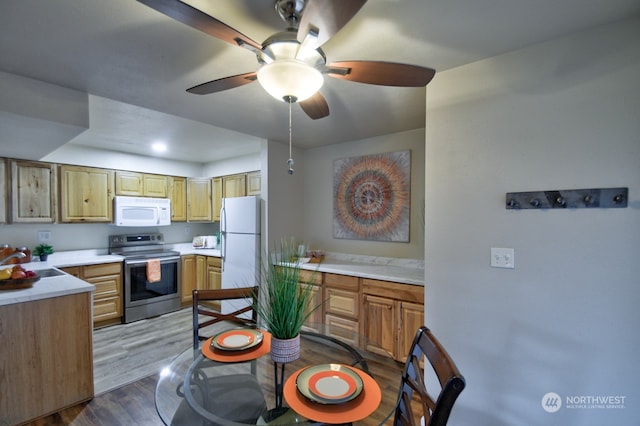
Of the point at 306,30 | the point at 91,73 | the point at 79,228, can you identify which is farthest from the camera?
the point at 79,228

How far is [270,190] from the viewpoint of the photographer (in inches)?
129

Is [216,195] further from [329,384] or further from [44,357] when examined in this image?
[329,384]

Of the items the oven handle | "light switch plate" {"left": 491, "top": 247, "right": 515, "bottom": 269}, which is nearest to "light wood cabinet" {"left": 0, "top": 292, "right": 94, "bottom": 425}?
the oven handle

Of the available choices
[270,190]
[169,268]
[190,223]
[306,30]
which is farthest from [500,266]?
[190,223]

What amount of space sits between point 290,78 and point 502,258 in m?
1.45

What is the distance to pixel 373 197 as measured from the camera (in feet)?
10.3

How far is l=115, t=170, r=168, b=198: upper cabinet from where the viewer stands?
394 cm

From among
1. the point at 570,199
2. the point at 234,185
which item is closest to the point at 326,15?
the point at 570,199

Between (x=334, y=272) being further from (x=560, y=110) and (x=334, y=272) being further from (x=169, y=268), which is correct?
(x=169, y=268)

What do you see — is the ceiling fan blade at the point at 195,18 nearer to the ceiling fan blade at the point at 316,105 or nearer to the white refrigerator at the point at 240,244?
the ceiling fan blade at the point at 316,105

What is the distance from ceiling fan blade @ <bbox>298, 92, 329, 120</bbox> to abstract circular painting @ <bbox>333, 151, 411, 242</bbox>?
1551 millimetres

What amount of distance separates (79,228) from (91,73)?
3023 mm

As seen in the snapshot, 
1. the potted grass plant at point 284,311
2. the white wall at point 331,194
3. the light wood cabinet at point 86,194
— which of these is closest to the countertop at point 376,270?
the white wall at point 331,194

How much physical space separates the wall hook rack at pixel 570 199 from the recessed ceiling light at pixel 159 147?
12.4 feet
